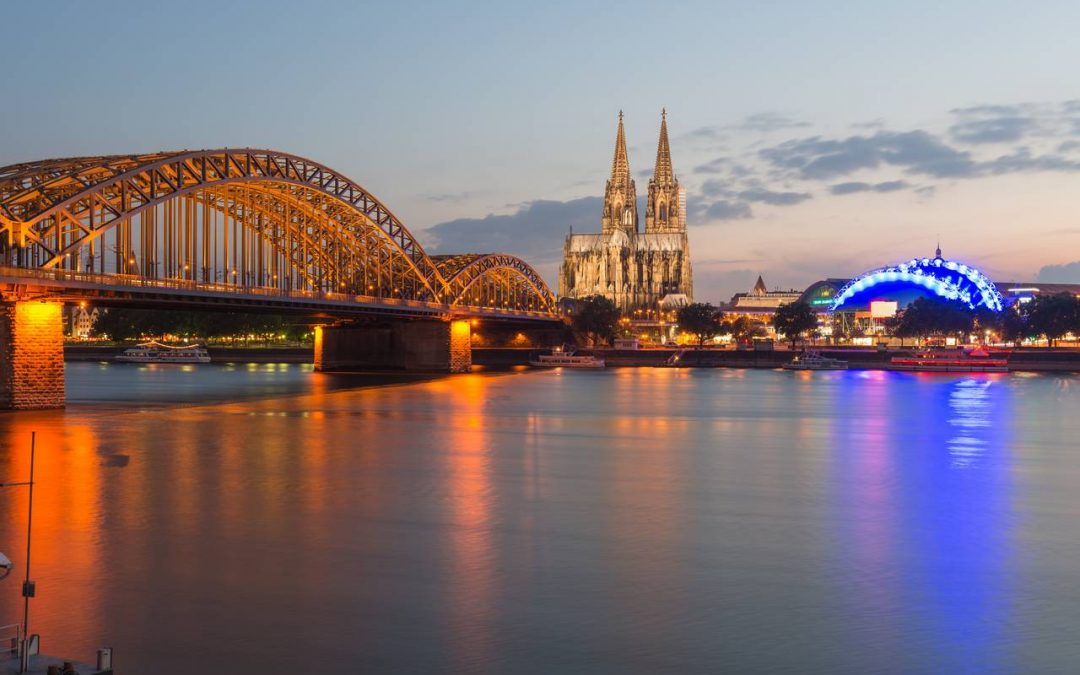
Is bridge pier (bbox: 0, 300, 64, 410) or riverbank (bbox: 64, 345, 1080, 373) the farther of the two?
riverbank (bbox: 64, 345, 1080, 373)

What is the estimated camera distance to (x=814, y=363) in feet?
385

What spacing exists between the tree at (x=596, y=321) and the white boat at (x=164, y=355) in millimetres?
45892

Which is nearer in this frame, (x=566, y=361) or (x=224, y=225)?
(x=224, y=225)

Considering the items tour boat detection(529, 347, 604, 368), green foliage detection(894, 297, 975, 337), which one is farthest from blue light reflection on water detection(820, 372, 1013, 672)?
green foliage detection(894, 297, 975, 337)

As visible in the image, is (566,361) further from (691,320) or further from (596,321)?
(691,320)

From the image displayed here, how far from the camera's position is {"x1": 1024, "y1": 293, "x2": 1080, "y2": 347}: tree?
426 feet

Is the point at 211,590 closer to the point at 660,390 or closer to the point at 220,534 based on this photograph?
the point at 220,534

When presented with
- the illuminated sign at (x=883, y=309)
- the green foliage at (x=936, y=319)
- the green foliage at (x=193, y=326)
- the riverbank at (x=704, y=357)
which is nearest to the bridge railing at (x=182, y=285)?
the riverbank at (x=704, y=357)

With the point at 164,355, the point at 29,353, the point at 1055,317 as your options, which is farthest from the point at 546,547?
the point at 1055,317

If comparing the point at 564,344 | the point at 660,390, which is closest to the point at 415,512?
the point at 660,390

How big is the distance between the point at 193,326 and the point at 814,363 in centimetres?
8287

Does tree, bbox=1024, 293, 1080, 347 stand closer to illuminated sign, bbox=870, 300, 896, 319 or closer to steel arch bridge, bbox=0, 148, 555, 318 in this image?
illuminated sign, bbox=870, 300, 896, 319

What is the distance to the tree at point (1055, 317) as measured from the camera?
129875 millimetres

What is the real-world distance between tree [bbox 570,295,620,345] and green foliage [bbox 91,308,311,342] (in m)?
36.3
